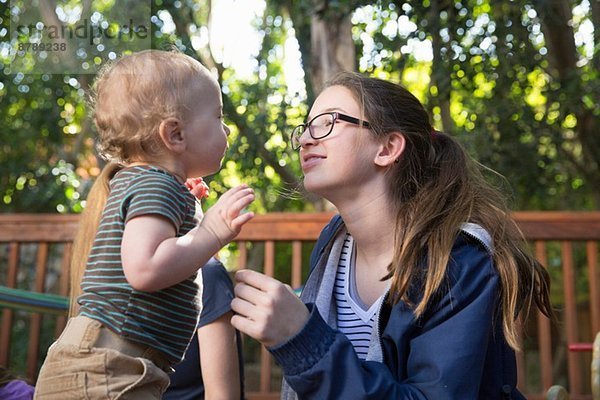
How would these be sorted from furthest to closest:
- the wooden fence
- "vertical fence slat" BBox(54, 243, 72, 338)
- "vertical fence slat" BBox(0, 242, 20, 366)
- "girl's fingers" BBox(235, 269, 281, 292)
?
"vertical fence slat" BBox(0, 242, 20, 366)
"vertical fence slat" BBox(54, 243, 72, 338)
the wooden fence
"girl's fingers" BBox(235, 269, 281, 292)

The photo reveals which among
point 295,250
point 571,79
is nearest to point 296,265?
point 295,250

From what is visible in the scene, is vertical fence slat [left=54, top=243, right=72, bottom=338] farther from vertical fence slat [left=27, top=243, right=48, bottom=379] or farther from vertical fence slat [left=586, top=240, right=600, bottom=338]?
vertical fence slat [left=586, top=240, right=600, bottom=338]

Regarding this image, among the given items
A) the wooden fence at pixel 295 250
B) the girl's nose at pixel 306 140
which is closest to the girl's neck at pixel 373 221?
the girl's nose at pixel 306 140

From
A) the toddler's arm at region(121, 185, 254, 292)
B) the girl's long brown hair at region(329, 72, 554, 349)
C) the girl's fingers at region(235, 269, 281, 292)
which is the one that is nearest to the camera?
the toddler's arm at region(121, 185, 254, 292)

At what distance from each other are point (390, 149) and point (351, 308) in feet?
1.21

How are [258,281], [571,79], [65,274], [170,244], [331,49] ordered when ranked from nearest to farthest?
[170,244] → [258,281] → [65,274] → [331,49] → [571,79]

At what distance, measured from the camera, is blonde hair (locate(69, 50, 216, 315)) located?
1.30 m

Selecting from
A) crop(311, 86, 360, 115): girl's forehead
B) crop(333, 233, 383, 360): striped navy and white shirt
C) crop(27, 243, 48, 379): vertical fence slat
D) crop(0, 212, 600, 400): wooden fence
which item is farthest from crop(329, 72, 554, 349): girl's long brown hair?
crop(27, 243, 48, 379): vertical fence slat

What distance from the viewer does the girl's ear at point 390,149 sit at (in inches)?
66.9

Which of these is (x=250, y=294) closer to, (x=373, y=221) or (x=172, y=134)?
(x=172, y=134)

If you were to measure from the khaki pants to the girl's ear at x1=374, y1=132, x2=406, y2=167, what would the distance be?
70cm

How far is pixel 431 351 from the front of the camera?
1362 millimetres

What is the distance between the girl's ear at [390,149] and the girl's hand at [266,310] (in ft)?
1.70

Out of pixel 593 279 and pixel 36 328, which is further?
pixel 36 328
